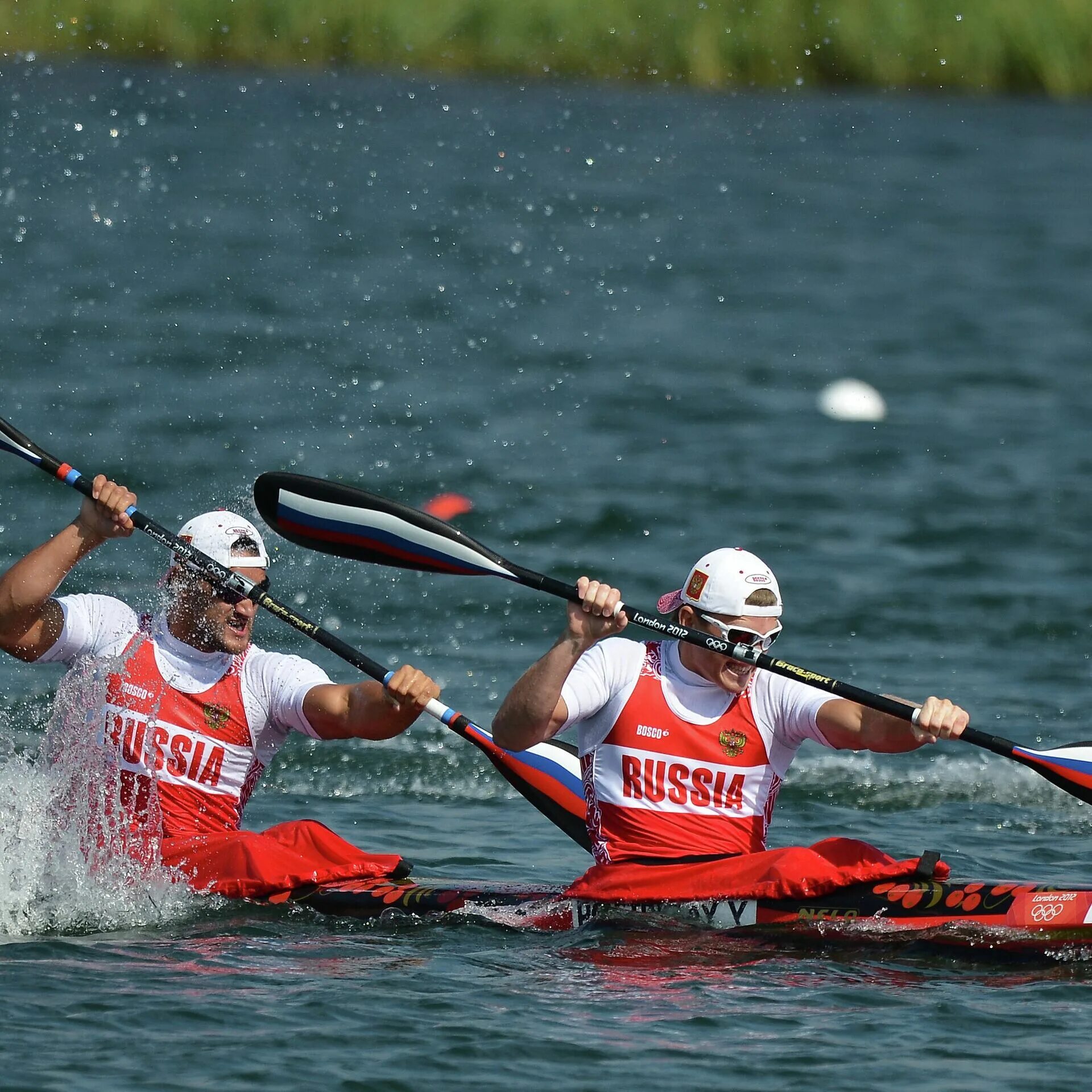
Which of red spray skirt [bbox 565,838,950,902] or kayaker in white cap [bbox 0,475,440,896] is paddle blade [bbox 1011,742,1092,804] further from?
kayaker in white cap [bbox 0,475,440,896]

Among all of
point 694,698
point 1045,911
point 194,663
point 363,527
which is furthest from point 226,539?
point 1045,911

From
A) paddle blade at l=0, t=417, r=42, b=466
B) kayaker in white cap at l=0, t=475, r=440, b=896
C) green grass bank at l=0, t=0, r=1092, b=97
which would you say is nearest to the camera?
kayaker in white cap at l=0, t=475, r=440, b=896

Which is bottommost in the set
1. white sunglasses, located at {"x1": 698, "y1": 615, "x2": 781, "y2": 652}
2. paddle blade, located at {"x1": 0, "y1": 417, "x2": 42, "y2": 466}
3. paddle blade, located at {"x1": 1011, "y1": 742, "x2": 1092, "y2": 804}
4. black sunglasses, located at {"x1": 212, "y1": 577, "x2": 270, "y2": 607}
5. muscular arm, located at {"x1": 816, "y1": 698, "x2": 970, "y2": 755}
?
paddle blade, located at {"x1": 1011, "y1": 742, "x2": 1092, "y2": 804}

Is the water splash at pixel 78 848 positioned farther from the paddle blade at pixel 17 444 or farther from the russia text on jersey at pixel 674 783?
the russia text on jersey at pixel 674 783

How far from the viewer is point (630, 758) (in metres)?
7.36

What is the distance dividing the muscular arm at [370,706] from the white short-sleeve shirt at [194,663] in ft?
0.44

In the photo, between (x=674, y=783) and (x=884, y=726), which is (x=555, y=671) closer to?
(x=674, y=783)

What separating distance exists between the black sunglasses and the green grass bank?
2565cm

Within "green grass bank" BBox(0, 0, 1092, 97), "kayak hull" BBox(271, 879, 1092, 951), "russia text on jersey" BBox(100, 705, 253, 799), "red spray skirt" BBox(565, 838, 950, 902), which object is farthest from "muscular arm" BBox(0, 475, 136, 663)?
"green grass bank" BBox(0, 0, 1092, 97)

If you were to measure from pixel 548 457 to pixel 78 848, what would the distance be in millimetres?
10444

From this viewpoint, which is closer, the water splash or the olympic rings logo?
the olympic rings logo

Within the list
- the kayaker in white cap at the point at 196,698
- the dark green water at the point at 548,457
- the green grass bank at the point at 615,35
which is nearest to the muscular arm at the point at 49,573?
the kayaker in white cap at the point at 196,698

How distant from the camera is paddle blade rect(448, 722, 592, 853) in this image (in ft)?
27.0

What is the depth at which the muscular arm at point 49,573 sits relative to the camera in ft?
23.9
